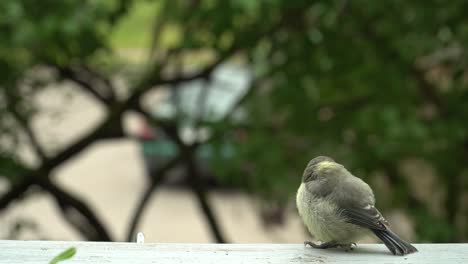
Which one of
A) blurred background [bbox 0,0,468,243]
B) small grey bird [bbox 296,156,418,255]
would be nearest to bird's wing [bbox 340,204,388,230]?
small grey bird [bbox 296,156,418,255]

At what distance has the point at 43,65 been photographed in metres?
6.61

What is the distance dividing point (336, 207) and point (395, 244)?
1.61 ft

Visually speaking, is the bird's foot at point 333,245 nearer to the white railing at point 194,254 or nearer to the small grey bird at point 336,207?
the small grey bird at point 336,207

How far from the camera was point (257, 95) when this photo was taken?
6430mm

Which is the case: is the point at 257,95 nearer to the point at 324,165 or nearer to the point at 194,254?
the point at 324,165

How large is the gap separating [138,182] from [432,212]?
7.48m

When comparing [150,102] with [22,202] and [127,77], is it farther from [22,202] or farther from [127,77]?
[22,202]

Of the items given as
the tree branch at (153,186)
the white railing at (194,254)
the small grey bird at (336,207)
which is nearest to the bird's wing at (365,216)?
the small grey bird at (336,207)

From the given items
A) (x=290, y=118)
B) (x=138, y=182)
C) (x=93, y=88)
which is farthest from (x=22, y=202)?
(x=138, y=182)

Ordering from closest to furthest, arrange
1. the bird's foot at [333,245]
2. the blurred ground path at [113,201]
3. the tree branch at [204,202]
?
the bird's foot at [333,245]
the blurred ground path at [113,201]
the tree branch at [204,202]

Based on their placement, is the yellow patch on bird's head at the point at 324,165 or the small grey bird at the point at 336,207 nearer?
the small grey bird at the point at 336,207

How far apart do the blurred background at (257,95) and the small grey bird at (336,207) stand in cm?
202

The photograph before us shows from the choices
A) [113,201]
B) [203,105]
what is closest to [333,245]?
[203,105]

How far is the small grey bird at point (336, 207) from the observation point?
3.05 metres
